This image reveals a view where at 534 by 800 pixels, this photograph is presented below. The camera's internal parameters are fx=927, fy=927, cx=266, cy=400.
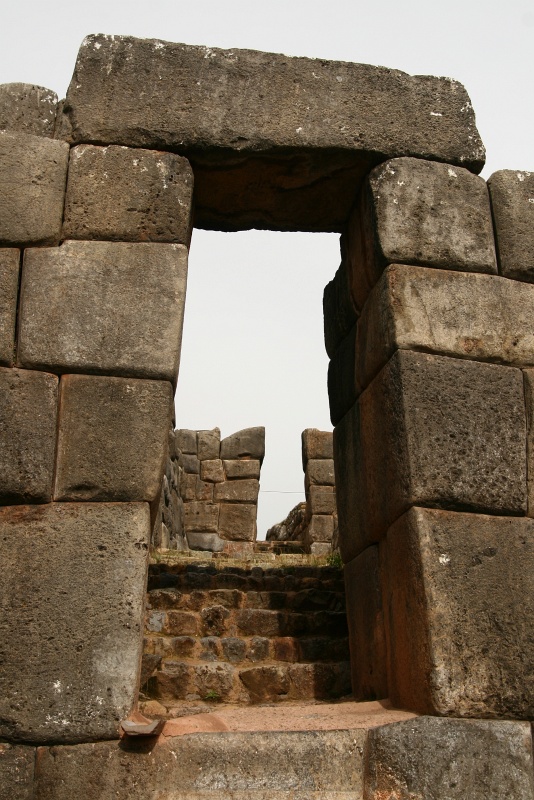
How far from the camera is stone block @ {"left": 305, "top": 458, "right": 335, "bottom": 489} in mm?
13539

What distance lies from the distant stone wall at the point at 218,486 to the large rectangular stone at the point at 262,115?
912cm

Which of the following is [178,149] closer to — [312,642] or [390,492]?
[390,492]

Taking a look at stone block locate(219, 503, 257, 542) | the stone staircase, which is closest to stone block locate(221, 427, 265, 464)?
stone block locate(219, 503, 257, 542)

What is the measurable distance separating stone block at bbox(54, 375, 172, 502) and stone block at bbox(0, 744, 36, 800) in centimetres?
106

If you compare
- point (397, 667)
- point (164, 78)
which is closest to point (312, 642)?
point (397, 667)

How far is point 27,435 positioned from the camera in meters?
4.23

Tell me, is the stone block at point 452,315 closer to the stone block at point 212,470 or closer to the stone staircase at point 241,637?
the stone staircase at point 241,637

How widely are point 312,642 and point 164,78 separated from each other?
343 centimetres

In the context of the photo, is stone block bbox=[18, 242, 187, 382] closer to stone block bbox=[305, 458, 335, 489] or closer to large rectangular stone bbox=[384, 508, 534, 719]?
large rectangular stone bbox=[384, 508, 534, 719]

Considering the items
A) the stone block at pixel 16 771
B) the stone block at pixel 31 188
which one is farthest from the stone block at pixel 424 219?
the stone block at pixel 16 771

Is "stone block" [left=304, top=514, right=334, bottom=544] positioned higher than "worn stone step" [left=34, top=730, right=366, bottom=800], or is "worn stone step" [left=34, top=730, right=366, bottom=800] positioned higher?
"stone block" [left=304, top=514, right=334, bottom=544]

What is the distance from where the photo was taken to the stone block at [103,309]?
173 inches

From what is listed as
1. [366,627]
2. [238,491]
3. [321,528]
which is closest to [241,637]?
[366,627]

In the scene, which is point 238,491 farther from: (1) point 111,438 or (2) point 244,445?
(1) point 111,438
